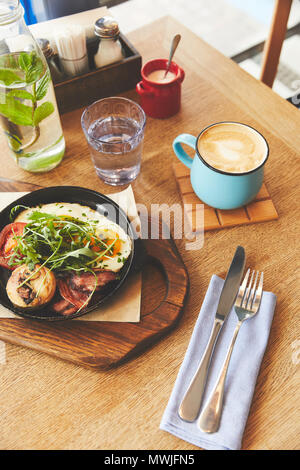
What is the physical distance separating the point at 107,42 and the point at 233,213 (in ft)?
1.78

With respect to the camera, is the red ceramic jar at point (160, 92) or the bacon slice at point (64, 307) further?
the red ceramic jar at point (160, 92)

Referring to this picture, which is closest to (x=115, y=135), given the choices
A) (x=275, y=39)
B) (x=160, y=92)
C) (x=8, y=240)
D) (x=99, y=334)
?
(x=160, y=92)

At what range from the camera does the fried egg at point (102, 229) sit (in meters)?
0.81

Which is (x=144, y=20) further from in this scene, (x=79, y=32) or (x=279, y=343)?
(x=279, y=343)

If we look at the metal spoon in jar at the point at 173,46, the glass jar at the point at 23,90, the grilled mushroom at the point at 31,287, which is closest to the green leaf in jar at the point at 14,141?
the glass jar at the point at 23,90

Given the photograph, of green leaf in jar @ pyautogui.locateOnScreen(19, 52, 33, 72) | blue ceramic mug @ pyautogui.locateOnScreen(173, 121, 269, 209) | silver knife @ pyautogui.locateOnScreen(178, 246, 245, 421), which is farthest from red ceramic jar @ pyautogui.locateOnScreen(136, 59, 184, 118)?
silver knife @ pyautogui.locateOnScreen(178, 246, 245, 421)

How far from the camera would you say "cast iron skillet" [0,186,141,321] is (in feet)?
2.50

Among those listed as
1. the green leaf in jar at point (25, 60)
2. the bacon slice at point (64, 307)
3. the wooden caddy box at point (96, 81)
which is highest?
the green leaf in jar at point (25, 60)

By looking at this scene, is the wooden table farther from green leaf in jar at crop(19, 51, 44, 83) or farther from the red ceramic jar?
green leaf in jar at crop(19, 51, 44, 83)

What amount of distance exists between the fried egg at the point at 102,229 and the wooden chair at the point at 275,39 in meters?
1.02

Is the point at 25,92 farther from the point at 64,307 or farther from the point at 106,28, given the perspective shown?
the point at 64,307

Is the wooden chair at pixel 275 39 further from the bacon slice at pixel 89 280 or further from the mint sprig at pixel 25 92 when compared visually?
the bacon slice at pixel 89 280

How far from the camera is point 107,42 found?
1.04 metres
